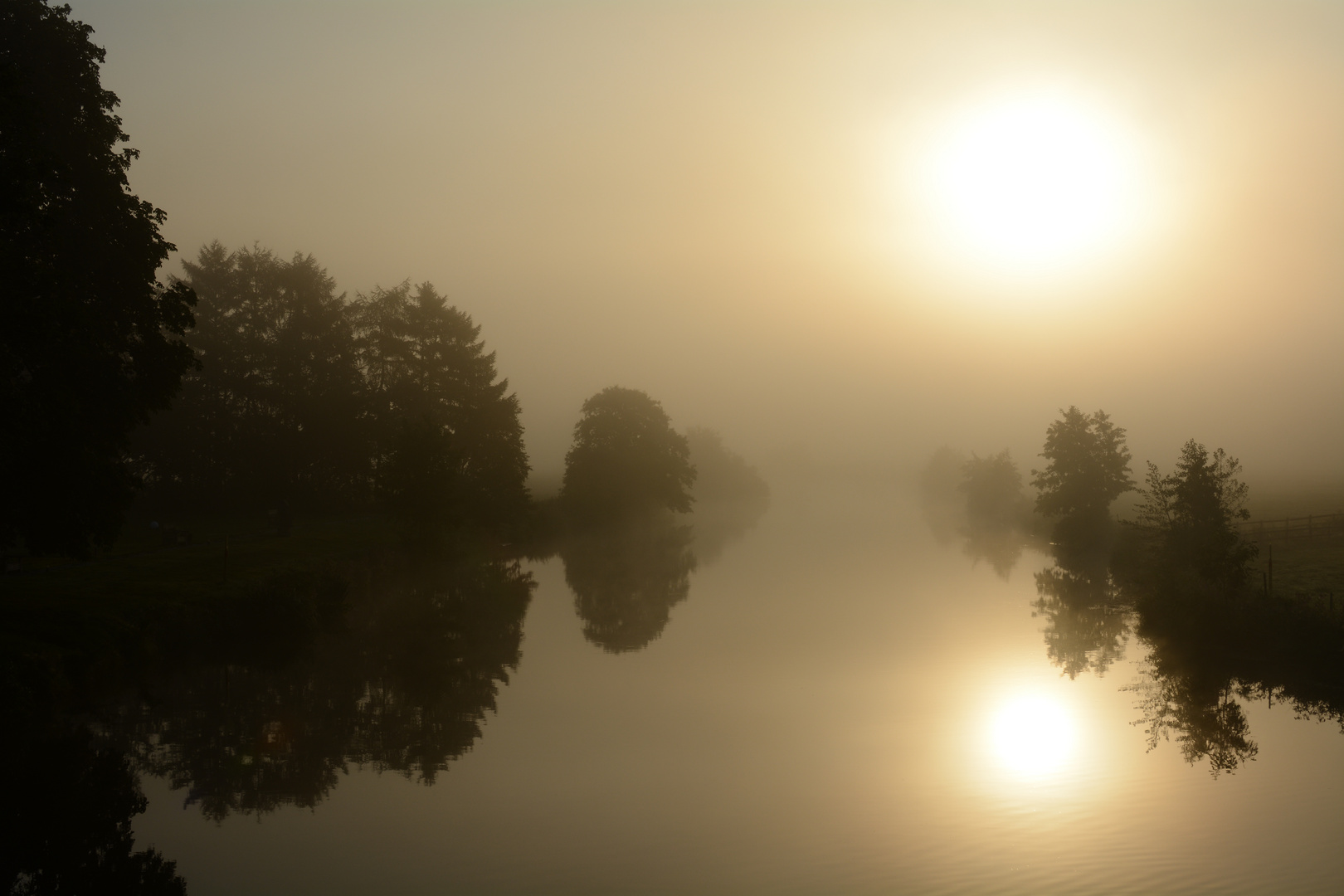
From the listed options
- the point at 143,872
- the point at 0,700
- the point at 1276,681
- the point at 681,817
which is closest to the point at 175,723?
the point at 0,700

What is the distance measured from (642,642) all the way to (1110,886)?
73.1 ft

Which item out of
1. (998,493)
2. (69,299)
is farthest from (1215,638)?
(998,493)

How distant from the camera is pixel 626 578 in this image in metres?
54.1

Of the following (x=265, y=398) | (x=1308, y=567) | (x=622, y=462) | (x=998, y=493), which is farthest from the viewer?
(x=998, y=493)

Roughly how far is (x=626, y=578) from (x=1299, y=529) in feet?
128

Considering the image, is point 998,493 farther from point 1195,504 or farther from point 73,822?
point 73,822

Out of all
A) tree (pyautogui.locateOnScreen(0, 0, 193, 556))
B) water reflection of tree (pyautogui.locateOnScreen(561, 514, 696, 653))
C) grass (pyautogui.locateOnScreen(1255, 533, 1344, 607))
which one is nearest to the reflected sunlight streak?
grass (pyautogui.locateOnScreen(1255, 533, 1344, 607))

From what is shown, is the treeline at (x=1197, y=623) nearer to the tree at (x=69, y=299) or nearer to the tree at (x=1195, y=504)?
the tree at (x=1195, y=504)

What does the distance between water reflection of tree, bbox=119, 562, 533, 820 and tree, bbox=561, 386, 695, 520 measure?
5011 centimetres

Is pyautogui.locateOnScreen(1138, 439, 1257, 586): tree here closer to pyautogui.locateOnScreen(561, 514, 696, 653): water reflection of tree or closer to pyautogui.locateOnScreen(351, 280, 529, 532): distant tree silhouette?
pyautogui.locateOnScreen(561, 514, 696, 653): water reflection of tree

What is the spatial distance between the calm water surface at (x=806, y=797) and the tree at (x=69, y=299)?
9.77 metres

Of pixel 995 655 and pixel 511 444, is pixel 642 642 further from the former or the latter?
pixel 511 444

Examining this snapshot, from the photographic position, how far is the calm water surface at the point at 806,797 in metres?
15.1

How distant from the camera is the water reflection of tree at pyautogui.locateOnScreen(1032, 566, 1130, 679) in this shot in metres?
32.4
